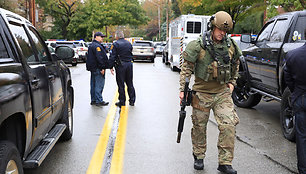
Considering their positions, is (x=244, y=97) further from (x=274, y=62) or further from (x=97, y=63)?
(x=97, y=63)

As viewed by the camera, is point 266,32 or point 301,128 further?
point 266,32

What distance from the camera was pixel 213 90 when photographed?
447cm

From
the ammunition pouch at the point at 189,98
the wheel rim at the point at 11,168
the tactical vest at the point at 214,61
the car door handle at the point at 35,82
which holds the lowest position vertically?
the wheel rim at the point at 11,168

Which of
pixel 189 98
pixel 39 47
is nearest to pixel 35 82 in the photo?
pixel 39 47

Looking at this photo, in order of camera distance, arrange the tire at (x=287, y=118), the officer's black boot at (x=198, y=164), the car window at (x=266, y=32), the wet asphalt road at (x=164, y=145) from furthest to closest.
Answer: the car window at (x=266, y=32) → the tire at (x=287, y=118) → the wet asphalt road at (x=164, y=145) → the officer's black boot at (x=198, y=164)

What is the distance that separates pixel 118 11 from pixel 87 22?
5463mm

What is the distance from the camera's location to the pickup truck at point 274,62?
613 centimetres

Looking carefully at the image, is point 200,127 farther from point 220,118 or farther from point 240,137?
point 240,137

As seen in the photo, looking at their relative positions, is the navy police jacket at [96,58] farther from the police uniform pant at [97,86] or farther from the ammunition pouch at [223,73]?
the ammunition pouch at [223,73]

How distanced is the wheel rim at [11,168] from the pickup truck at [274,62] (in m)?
4.44

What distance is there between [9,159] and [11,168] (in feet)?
0.35

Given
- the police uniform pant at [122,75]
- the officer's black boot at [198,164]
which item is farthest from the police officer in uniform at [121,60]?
the officer's black boot at [198,164]

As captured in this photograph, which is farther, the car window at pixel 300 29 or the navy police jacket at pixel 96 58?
the navy police jacket at pixel 96 58

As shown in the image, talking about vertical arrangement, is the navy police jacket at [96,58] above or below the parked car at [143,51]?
above
